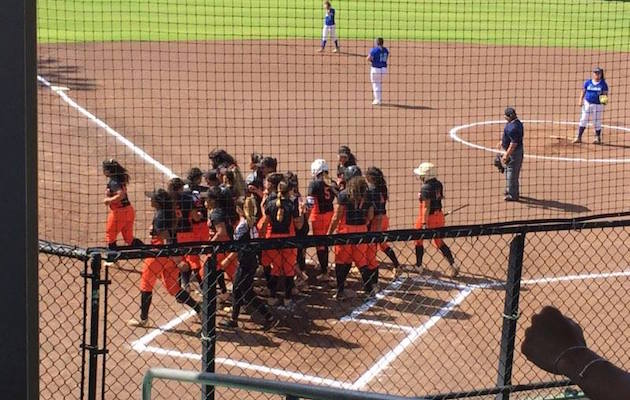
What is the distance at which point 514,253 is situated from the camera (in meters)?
5.86

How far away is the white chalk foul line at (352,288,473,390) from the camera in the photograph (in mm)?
8289

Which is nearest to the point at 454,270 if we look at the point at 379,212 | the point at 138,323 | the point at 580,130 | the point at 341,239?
the point at 379,212

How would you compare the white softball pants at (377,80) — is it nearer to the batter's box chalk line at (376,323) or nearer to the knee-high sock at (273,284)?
the batter's box chalk line at (376,323)

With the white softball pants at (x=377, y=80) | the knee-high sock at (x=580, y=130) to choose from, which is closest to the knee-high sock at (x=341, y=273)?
the knee-high sock at (x=580, y=130)

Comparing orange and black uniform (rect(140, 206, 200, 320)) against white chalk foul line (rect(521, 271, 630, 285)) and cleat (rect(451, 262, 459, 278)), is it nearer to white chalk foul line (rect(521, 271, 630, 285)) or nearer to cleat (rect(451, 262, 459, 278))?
cleat (rect(451, 262, 459, 278))

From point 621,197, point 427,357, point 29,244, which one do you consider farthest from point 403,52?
point 29,244

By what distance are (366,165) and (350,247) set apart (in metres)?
5.46

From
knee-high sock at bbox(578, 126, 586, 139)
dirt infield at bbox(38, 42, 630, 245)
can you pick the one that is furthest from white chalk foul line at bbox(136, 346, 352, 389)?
knee-high sock at bbox(578, 126, 586, 139)

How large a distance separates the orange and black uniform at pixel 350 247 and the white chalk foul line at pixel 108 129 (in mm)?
4662

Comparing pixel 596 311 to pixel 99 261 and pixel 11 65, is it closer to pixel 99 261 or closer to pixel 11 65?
pixel 99 261

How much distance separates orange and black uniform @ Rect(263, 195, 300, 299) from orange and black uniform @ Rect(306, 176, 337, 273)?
0.78 meters

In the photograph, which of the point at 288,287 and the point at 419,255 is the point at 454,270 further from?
the point at 288,287

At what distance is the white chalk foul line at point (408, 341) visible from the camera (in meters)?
8.29

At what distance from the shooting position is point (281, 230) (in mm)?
9664
